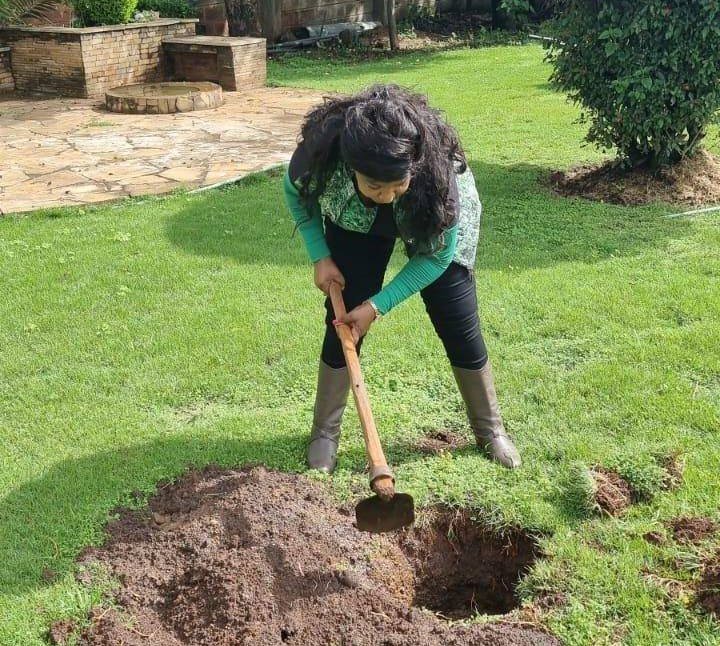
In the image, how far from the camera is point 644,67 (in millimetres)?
6254

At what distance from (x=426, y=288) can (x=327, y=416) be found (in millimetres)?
745

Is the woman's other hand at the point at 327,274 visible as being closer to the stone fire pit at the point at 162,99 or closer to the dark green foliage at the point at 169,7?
the stone fire pit at the point at 162,99

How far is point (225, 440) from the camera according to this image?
3.68 metres

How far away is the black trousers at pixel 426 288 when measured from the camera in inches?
123

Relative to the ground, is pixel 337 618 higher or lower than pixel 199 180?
lower

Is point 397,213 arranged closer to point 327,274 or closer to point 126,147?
point 327,274

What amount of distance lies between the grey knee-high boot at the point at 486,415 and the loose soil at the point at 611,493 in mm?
363

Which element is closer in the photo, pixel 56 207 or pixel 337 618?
pixel 337 618

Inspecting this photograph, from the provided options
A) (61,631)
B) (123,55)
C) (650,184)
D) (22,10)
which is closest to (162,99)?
(123,55)

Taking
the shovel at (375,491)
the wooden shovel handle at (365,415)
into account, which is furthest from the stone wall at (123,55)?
the shovel at (375,491)

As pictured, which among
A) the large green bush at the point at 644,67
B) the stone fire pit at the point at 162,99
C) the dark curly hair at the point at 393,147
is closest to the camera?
the dark curly hair at the point at 393,147

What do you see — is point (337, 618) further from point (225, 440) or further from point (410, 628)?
Answer: point (225, 440)

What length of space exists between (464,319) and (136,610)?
4.99 ft

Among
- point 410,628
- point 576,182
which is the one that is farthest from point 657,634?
point 576,182
